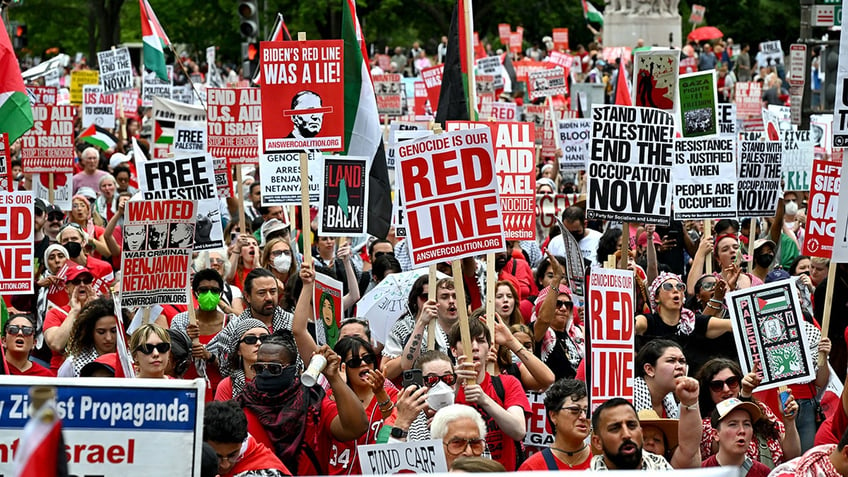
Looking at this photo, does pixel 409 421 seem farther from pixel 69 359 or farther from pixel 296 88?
pixel 296 88

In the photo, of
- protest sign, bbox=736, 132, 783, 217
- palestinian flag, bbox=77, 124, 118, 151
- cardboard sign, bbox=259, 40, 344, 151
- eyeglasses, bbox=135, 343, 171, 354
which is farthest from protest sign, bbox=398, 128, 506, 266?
palestinian flag, bbox=77, 124, 118, 151

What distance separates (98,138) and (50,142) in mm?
6776

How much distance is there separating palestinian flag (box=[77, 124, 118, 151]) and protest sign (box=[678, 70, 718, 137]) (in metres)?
12.3

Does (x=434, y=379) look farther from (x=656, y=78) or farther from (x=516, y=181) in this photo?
(x=656, y=78)

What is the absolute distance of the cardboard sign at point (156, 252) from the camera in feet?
31.7

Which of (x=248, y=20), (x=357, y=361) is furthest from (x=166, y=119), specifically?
(x=357, y=361)

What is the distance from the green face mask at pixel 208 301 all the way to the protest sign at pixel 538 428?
265cm

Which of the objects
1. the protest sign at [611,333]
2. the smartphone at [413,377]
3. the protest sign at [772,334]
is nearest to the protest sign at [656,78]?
the protest sign at [772,334]

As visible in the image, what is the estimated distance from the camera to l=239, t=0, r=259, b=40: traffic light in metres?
23.4

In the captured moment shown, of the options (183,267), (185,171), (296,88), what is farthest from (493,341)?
(185,171)

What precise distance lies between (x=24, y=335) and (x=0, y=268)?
1.18 meters

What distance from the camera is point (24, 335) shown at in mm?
9117

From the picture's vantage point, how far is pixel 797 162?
56.5 feet

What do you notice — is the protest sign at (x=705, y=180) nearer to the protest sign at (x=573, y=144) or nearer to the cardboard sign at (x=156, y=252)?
the cardboard sign at (x=156, y=252)
